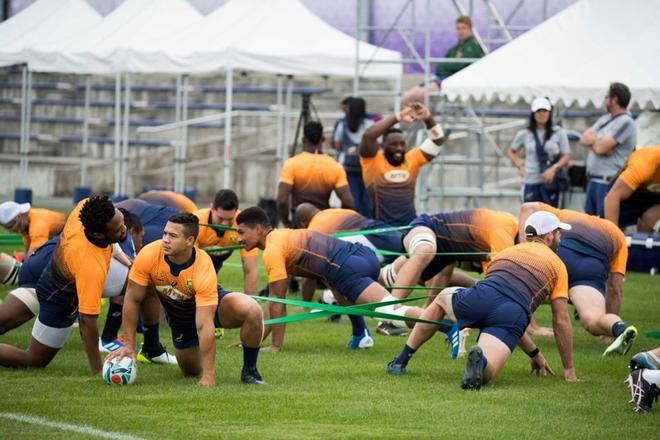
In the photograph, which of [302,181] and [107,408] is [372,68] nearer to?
[302,181]

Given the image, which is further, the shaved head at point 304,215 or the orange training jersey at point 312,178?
the orange training jersey at point 312,178

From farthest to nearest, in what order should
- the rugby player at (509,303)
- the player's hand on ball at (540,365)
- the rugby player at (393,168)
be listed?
the rugby player at (393,168) → the player's hand on ball at (540,365) → the rugby player at (509,303)

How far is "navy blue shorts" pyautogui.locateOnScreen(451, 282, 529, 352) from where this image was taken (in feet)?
30.7

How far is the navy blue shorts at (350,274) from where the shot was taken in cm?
1119

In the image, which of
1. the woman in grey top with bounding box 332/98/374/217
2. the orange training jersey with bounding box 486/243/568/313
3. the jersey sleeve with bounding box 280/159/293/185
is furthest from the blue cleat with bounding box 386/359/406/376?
the woman in grey top with bounding box 332/98/374/217

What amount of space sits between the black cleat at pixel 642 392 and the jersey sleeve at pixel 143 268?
3474 mm

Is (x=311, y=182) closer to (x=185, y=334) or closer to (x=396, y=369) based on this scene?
(x=396, y=369)

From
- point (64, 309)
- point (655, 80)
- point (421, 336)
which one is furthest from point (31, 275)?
point (655, 80)

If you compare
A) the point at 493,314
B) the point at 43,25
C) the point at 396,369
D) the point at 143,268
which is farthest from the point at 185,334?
the point at 43,25

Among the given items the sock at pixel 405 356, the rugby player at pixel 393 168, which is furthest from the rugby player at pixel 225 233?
the rugby player at pixel 393 168

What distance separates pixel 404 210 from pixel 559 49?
3950 millimetres

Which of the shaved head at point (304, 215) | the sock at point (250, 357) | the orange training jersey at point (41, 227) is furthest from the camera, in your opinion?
the shaved head at point (304, 215)

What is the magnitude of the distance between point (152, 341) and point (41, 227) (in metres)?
2.76

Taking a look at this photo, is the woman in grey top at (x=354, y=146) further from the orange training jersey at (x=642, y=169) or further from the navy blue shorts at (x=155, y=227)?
the orange training jersey at (x=642, y=169)
